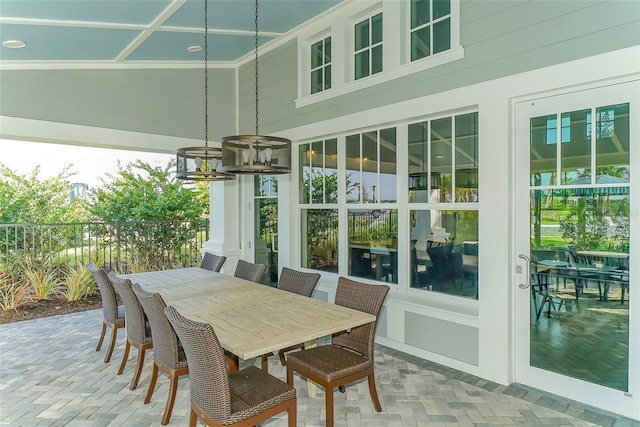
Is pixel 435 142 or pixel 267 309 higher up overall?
pixel 435 142

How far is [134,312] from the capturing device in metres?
3.10

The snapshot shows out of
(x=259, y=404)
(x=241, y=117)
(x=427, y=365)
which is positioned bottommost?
(x=427, y=365)

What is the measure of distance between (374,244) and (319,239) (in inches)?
37.4

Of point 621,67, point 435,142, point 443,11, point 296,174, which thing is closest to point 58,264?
point 296,174

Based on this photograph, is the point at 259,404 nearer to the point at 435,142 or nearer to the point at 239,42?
the point at 435,142

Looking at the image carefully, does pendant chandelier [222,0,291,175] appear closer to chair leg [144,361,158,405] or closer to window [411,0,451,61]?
chair leg [144,361,158,405]

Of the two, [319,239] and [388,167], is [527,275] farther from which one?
[319,239]

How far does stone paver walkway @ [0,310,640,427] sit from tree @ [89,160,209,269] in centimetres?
326

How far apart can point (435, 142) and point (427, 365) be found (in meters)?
2.16

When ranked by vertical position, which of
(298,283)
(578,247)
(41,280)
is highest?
(578,247)

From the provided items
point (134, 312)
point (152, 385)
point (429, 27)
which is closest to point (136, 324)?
point (134, 312)

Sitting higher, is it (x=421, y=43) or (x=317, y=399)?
(x=421, y=43)

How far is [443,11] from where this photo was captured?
3.53 meters

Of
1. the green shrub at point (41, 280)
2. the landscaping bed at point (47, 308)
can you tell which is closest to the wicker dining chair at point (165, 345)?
the landscaping bed at point (47, 308)
